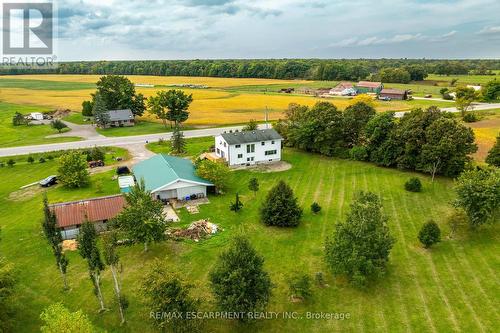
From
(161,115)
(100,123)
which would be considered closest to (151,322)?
(161,115)

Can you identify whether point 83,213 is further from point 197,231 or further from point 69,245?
point 197,231

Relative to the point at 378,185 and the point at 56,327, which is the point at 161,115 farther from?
the point at 56,327

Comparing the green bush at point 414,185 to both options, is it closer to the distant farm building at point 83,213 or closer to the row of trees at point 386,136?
the row of trees at point 386,136

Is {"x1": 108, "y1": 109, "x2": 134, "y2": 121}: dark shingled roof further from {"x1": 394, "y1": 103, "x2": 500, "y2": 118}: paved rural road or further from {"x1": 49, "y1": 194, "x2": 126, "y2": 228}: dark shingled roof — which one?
{"x1": 394, "y1": 103, "x2": 500, "y2": 118}: paved rural road

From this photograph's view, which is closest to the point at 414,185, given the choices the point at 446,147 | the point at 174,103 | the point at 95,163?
the point at 446,147

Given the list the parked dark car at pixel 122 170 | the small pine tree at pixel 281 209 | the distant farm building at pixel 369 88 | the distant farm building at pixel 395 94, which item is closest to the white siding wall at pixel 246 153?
the parked dark car at pixel 122 170
